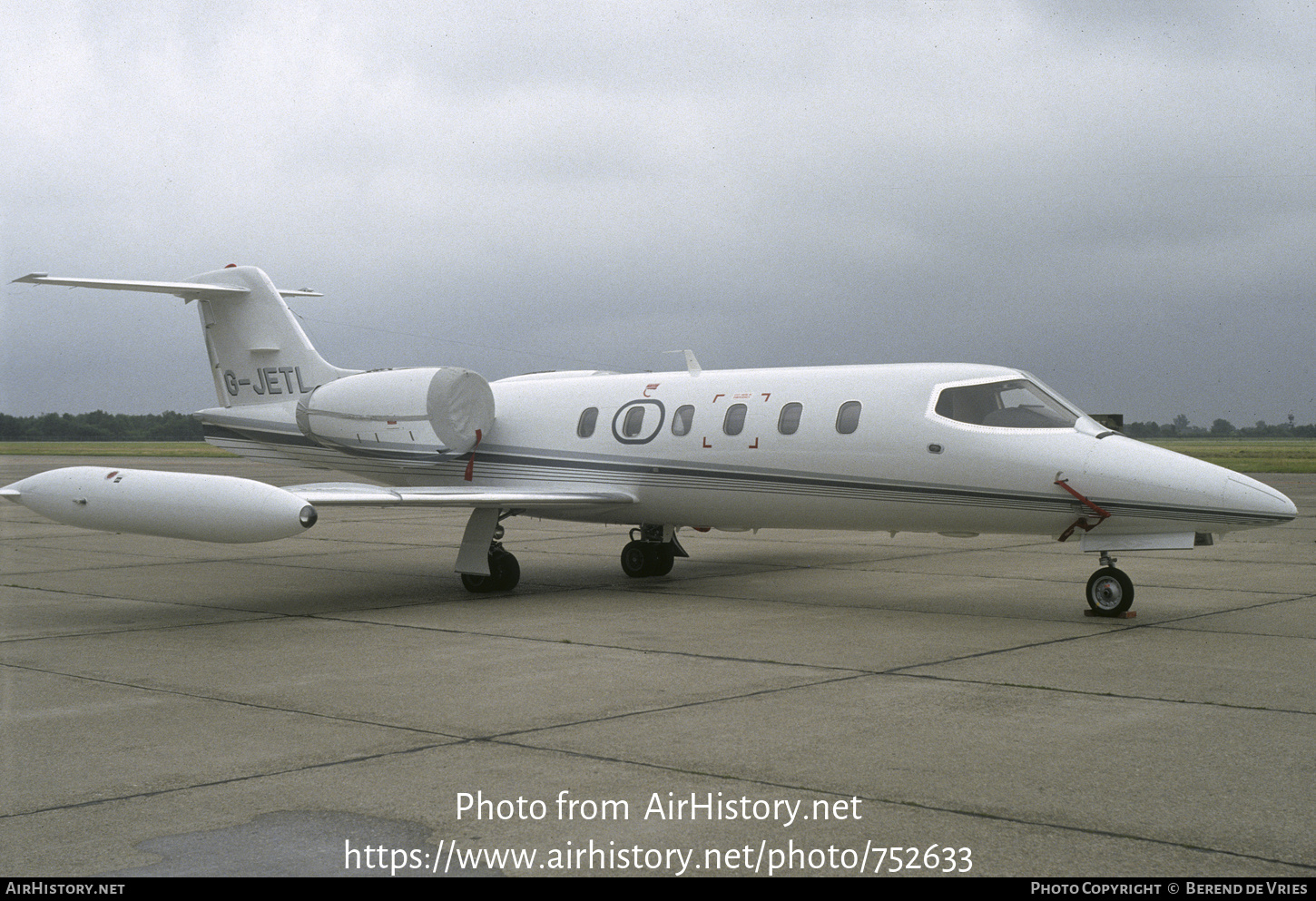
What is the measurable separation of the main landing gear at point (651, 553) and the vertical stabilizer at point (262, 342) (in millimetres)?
4693

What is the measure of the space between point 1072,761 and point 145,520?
28.4 feet

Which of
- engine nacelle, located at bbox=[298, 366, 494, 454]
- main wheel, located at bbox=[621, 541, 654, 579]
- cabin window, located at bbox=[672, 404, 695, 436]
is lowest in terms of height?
main wheel, located at bbox=[621, 541, 654, 579]

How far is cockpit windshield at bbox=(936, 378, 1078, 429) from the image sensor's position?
11828 mm

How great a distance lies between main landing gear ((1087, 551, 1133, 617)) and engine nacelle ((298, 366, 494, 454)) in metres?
7.49

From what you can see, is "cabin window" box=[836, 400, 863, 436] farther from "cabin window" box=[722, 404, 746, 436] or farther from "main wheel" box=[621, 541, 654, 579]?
"main wheel" box=[621, 541, 654, 579]

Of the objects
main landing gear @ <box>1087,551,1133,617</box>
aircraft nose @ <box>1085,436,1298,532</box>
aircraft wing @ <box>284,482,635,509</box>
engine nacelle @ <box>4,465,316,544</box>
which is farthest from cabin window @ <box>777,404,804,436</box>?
engine nacelle @ <box>4,465,316,544</box>

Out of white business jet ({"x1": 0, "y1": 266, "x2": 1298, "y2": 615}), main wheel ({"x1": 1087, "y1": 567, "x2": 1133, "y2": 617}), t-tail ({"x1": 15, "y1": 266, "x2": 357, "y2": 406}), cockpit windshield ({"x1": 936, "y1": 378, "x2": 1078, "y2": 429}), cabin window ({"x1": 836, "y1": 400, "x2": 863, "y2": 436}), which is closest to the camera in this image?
white business jet ({"x1": 0, "y1": 266, "x2": 1298, "y2": 615})

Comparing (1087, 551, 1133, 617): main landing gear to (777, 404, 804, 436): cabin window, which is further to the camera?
(777, 404, 804, 436): cabin window

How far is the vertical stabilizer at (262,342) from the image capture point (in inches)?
655

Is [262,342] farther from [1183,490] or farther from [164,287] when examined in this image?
[1183,490]

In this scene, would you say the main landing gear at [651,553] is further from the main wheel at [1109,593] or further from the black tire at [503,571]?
the main wheel at [1109,593]

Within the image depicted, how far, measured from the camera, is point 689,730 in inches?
279

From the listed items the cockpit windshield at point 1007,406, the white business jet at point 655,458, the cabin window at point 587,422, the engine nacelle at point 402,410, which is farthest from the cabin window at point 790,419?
the engine nacelle at point 402,410

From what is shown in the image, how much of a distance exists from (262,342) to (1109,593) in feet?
36.9
